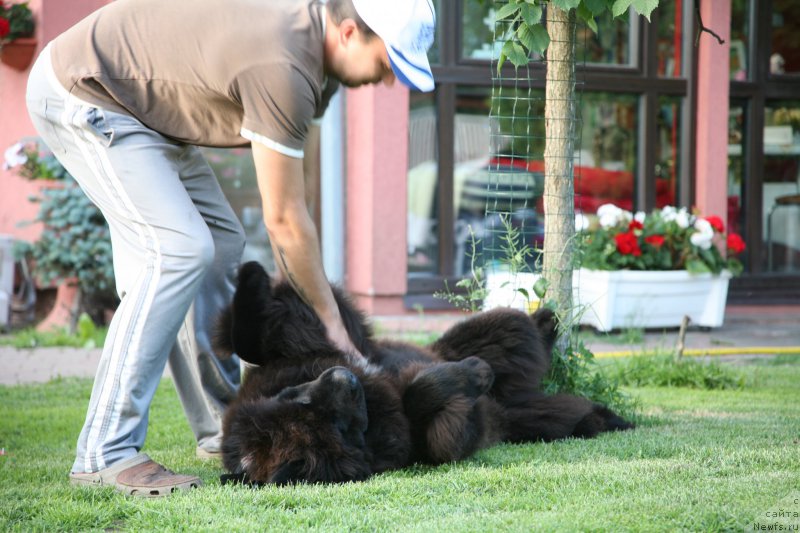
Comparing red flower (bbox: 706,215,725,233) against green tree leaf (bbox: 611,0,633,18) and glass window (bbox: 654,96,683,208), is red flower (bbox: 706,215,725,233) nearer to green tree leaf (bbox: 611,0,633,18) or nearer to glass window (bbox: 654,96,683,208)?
glass window (bbox: 654,96,683,208)

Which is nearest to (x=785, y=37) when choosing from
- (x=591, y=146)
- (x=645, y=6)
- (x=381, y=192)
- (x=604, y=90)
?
(x=604, y=90)

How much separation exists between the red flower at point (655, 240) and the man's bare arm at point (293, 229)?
4.80 meters

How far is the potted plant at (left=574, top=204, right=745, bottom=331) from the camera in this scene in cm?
724

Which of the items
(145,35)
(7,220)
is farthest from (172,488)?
(7,220)

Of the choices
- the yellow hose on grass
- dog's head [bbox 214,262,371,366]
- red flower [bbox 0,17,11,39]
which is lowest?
the yellow hose on grass

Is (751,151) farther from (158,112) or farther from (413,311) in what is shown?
(158,112)

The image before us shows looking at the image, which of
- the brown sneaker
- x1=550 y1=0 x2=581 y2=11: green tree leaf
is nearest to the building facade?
x1=550 y1=0 x2=581 y2=11: green tree leaf

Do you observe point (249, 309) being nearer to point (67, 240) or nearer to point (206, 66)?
point (206, 66)

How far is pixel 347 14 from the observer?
2740 mm

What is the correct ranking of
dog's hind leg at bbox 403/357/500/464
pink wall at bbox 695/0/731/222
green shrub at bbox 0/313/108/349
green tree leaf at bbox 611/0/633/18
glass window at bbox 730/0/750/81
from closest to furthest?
1. dog's hind leg at bbox 403/357/500/464
2. green tree leaf at bbox 611/0/633/18
3. green shrub at bbox 0/313/108/349
4. pink wall at bbox 695/0/731/222
5. glass window at bbox 730/0/750/81

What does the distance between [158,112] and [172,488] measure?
118 centimetres

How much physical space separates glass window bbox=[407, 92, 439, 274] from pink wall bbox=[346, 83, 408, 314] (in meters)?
0.38

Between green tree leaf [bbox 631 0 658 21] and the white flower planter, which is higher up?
green tree leaf [bbox 631 0 658 21]

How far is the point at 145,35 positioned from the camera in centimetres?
289
